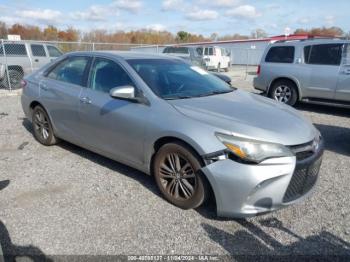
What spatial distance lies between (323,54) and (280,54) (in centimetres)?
118

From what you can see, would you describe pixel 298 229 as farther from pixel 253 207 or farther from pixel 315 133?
pixel 315 133

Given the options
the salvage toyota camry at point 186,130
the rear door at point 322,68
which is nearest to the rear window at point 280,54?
the rear door at point 322,68

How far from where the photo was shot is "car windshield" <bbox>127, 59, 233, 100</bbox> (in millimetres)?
3801

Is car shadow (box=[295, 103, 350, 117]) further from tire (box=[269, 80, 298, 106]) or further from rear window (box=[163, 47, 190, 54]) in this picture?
rear window (box=[163, 47, 190, 54])

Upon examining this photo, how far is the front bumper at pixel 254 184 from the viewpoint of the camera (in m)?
2.88

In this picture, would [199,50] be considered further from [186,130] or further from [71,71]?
[186,130]

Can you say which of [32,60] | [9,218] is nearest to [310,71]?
[9,218]

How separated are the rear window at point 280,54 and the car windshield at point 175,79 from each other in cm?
507

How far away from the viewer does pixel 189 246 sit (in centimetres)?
287

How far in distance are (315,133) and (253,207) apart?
45.6 inches

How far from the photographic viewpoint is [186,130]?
3.19 metres

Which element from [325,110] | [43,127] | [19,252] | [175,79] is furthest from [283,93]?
[19,252]

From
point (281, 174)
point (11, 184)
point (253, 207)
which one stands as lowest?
point (11, 184)

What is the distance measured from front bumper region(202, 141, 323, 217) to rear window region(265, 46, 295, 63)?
6470 millimetres
